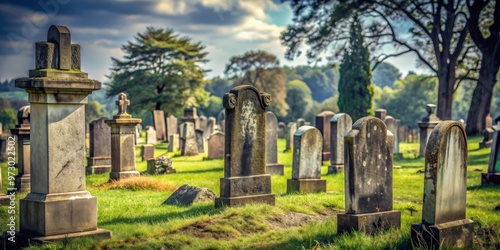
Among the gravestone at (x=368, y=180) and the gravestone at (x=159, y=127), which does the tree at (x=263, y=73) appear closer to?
the gravestone at (x=159, y=127)

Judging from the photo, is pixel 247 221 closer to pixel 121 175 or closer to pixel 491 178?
pixel 121 175

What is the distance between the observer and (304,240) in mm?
9805

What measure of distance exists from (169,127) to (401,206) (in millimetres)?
31087

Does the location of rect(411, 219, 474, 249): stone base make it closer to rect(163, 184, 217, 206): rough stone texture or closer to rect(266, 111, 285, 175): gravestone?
rect(163, 184, 217, 206): rough stone texture

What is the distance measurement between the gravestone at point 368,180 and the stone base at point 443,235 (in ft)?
4.05

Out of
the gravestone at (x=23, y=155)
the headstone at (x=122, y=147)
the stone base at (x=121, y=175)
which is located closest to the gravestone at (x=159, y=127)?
the headstone at (x=122, y=147)

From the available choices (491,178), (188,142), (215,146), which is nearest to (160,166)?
(215,146)

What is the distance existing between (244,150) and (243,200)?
0.95 meters

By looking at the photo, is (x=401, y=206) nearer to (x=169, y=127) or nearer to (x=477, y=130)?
(x=477, y=130)

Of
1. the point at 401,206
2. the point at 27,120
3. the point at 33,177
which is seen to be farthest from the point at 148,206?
the point at 27,120

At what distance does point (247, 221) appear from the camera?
11.3m

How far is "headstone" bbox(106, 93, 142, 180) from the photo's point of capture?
18.5 m

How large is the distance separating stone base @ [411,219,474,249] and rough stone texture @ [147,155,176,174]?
1299 centimetres

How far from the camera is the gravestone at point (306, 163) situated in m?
15.3
